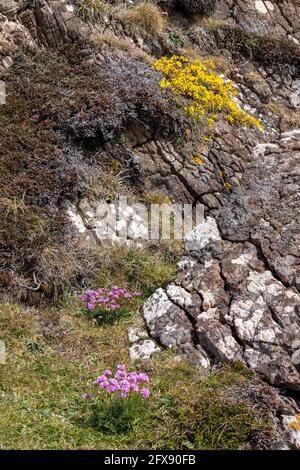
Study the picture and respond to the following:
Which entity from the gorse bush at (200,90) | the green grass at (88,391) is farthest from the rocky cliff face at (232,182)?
the green grass at (88,391)

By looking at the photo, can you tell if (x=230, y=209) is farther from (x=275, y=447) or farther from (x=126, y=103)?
(x=275, y=447)

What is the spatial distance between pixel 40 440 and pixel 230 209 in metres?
4.12

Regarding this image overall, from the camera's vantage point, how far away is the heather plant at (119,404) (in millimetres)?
4504

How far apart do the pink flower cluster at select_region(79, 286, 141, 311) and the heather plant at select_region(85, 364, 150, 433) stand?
4.71 ft

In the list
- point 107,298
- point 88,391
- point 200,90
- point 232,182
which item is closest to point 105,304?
point 107,298

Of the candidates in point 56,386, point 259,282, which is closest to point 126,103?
point 259,282

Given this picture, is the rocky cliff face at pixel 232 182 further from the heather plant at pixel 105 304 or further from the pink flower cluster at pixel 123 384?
the pink flower cluster at pixel 123 384

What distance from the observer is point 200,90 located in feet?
28.4

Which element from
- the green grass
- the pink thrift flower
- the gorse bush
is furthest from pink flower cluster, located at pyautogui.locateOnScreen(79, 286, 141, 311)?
the gorse bush

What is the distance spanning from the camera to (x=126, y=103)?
26.0 ft

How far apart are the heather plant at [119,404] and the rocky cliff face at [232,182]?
3.37 ft

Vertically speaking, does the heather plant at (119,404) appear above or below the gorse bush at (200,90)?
below

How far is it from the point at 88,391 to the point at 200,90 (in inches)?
214

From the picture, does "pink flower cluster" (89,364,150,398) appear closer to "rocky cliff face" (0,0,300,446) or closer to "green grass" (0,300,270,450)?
"green grass" (0,300,270,450)
